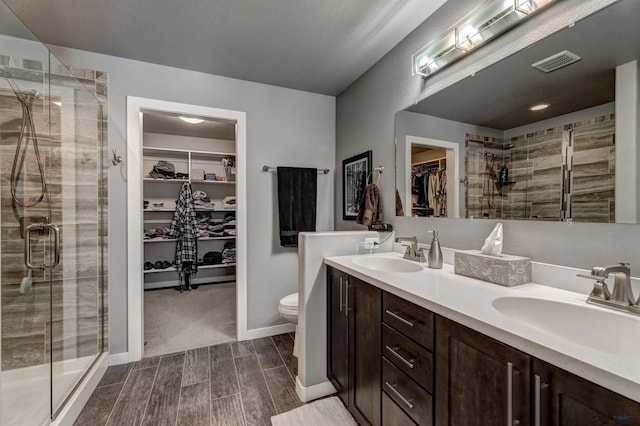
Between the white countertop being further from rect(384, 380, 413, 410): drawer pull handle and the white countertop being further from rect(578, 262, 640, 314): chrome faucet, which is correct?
rect(384, 380, 413, 410): drawer pull handle

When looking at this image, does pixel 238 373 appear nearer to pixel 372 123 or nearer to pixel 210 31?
pixel 372 123

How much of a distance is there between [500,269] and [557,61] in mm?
913

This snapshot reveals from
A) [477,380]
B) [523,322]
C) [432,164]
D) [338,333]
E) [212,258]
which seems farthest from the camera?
[212,258]

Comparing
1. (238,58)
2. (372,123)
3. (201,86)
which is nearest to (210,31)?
Result: (238,58)

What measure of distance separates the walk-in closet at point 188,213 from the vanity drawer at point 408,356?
2.68 metres

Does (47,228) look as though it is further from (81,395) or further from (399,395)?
(399,395)

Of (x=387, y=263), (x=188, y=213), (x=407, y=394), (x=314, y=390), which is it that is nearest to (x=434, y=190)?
(x=387, y=263)

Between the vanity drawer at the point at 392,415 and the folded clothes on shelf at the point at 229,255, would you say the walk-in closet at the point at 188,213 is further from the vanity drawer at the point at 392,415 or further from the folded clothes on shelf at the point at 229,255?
the vanity drawer at the point at 392,415

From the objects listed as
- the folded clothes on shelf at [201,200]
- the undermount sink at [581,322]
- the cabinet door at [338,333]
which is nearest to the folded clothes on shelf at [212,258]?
the folded clothes on shelf at [201,200]

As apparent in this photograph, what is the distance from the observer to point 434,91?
1709 mm

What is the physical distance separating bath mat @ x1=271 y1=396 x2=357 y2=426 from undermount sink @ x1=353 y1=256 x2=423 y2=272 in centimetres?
87

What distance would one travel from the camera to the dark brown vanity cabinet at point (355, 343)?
1.29 metres

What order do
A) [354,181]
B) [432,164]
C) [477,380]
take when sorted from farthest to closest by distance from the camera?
[354,181], [432,164], [477,380]

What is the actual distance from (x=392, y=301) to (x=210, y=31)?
2083mm
